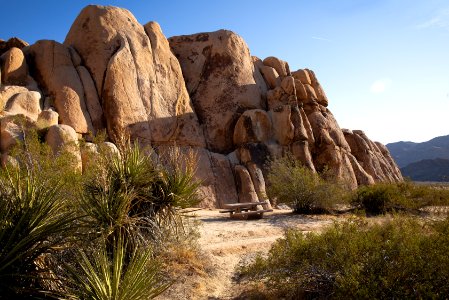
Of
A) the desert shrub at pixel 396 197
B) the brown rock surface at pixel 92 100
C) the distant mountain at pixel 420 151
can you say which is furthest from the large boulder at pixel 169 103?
the distant mountain at pixel 420 151

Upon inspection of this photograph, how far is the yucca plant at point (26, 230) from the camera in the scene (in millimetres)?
4102

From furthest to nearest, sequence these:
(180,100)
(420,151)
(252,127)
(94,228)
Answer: (420,151) < (180,100) < (252,127) < (94,228)

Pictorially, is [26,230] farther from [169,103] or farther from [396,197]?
[169,103]

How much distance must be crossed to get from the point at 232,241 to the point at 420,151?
14893cm

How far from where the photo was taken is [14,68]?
70.8 ft

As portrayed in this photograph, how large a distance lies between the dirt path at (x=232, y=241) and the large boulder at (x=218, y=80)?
11.3 meters

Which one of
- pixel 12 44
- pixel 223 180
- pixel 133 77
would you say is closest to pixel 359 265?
pixel 223 180

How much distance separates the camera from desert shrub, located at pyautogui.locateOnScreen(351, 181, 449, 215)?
1706 cm

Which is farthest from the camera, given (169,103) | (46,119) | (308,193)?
(169,103)

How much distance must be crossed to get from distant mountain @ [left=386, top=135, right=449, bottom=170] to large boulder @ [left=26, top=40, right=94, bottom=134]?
12755 centimetres

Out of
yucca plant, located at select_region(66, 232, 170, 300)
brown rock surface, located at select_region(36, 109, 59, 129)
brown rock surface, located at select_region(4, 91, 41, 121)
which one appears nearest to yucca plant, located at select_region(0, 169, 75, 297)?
yucca plant, located at select_region(66, 232, 170, 300)

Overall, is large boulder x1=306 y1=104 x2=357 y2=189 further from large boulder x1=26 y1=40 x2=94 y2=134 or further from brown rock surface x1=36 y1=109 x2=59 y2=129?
brown rock surface x1=36 y1=109 x2=59 y2=129

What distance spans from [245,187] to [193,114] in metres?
6.94

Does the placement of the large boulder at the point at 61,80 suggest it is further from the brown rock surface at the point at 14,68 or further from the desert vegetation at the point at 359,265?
the desert vegetation at the point at 359,265
